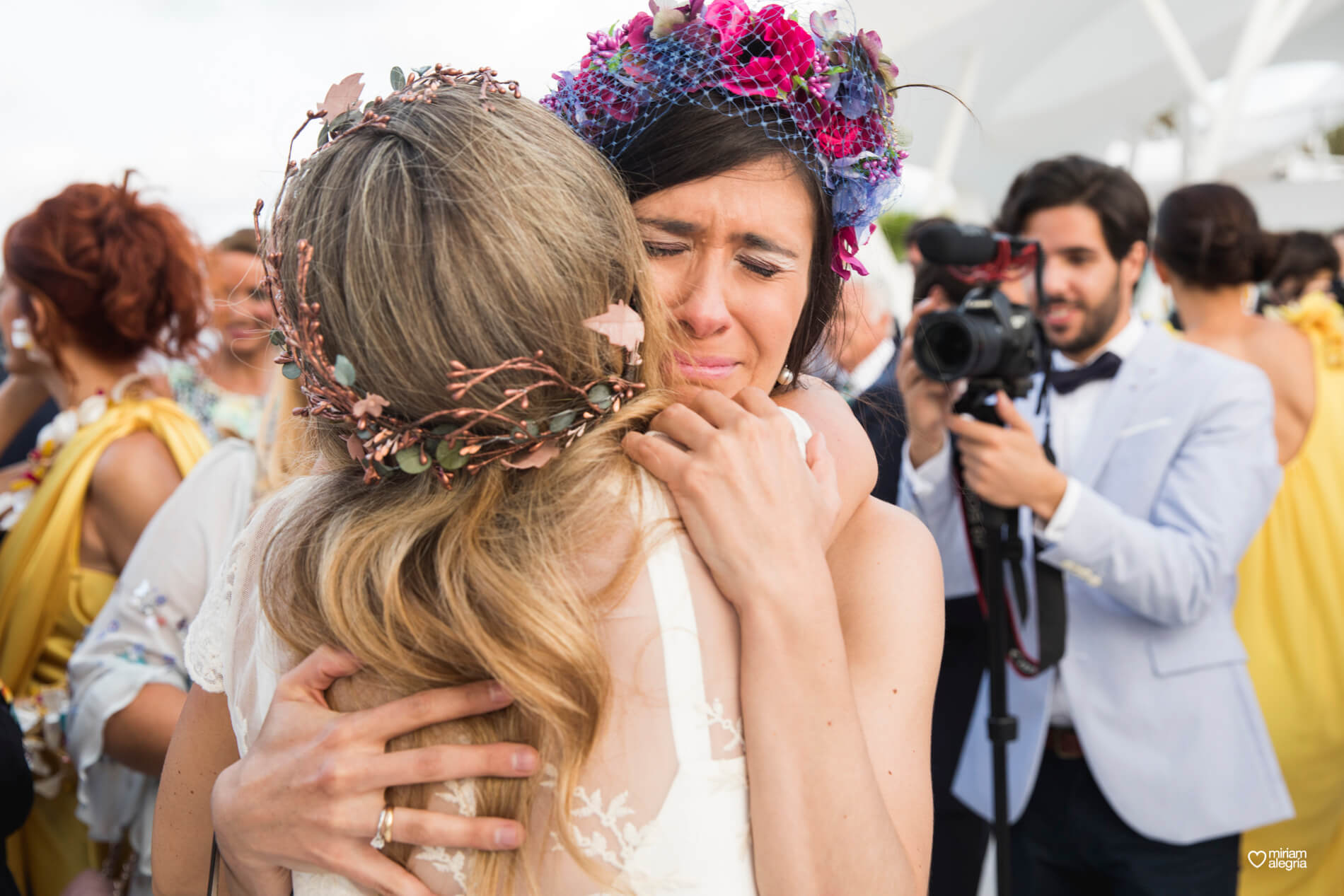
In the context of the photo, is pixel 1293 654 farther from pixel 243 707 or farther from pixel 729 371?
pixel 243 707

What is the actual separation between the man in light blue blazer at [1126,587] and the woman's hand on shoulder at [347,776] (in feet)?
5.27

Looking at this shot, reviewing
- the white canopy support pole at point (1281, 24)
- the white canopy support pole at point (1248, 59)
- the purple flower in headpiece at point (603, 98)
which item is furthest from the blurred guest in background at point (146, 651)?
the white canopy support pole at point (1281, 24)

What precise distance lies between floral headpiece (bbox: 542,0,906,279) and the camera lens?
73 centimetres

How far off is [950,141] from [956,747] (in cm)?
973

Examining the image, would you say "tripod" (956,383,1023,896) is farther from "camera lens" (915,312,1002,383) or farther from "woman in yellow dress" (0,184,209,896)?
"woman in yellow dress" (0,184,209,896)

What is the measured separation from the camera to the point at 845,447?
1.31m

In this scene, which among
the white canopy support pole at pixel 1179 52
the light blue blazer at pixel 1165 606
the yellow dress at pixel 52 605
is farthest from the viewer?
the white canopy support pole at pixel 1179 52

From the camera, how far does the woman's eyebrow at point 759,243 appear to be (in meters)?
1.39

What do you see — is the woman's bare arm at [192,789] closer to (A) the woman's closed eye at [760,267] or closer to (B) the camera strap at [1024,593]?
(A) the woman's closed eye at [760,267]

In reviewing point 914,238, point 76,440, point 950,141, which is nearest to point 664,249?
point 76,440

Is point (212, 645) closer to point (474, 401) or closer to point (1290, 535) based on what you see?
point (474, 401)

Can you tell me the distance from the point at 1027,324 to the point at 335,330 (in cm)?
171

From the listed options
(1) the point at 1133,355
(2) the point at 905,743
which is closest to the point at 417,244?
(2) the point at 905,743

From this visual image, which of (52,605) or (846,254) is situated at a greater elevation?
(846,254)
